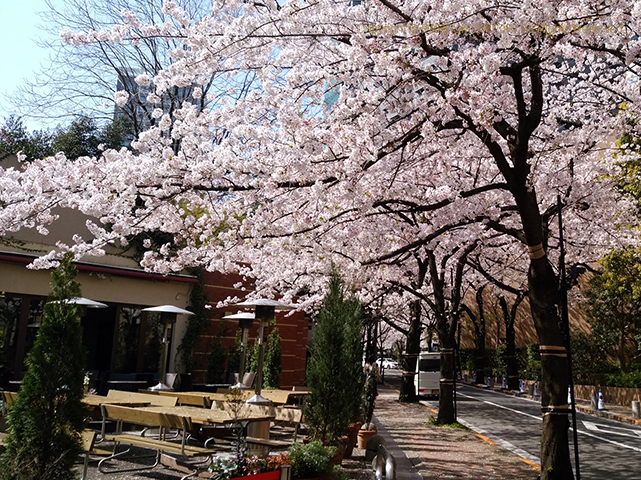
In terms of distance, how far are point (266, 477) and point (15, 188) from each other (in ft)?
21.2

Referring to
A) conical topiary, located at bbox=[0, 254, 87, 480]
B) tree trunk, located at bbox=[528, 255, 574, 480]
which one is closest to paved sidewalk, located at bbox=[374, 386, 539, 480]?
tree trunk, located at bbox=[528, 255, 574, 480]

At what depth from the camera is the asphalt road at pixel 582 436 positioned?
11367 mm

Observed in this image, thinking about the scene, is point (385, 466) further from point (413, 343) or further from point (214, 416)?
point (413, 343)

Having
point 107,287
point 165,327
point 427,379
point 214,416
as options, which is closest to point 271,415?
point 214,416

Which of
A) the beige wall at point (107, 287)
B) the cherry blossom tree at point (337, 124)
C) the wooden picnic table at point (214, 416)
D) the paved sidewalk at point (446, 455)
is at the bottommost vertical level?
the paved sidewalk at point (446, 455)

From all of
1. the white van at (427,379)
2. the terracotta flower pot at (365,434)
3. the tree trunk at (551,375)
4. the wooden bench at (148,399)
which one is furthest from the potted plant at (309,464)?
the white van at (427,379)

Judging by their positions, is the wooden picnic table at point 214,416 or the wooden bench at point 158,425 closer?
the wooden bench at point 158,425

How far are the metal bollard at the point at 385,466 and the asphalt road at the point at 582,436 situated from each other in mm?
5886

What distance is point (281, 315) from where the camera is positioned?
26.1m

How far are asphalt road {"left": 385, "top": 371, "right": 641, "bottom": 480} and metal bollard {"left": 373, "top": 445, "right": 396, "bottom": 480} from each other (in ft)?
19.3

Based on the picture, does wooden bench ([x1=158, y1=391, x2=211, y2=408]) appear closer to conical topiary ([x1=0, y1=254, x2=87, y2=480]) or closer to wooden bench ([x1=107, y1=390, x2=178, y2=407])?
wooden bench ([x1=107, y1=390, x2=178, y2=407])

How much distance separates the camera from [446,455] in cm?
1177

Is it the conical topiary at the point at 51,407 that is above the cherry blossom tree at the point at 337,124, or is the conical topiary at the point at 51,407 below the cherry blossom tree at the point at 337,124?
below

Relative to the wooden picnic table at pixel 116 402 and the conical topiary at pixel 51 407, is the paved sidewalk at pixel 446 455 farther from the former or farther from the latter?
the conical topiary at pixel 51 407
